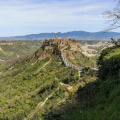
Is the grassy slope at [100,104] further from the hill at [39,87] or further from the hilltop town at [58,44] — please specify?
the hilltop town at [58,44]

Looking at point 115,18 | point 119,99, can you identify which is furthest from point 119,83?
point 115,18

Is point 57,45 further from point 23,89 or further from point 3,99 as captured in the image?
point 3,99

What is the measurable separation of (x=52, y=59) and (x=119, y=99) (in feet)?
235

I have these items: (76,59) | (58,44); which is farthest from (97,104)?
(58,44)

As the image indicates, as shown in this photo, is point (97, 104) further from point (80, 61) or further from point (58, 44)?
point (58, 44)

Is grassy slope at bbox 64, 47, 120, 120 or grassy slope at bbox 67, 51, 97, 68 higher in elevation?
grassy slope at bbox 64, 47, 120, 120

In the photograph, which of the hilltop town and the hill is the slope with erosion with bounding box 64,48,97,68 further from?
the hilltop town

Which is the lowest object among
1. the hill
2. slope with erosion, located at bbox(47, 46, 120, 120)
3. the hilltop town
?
the hill

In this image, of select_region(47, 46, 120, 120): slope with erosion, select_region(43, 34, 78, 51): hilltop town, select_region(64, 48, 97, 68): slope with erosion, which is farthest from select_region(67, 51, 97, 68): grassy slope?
select_region(47, 46, 120, 120): slope with erosion

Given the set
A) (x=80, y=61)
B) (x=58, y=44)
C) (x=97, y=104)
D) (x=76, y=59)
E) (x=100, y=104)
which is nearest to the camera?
(x=100, y=104)

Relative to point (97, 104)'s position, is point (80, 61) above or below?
below

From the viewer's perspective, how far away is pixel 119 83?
314 inches

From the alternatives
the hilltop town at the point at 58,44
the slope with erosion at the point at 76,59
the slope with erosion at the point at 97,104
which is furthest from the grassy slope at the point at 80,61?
the slope with erosion at the point at 97,104

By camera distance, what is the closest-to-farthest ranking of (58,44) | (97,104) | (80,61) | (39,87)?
(97,104) → (39,87) → (80,61) → (58,44)
